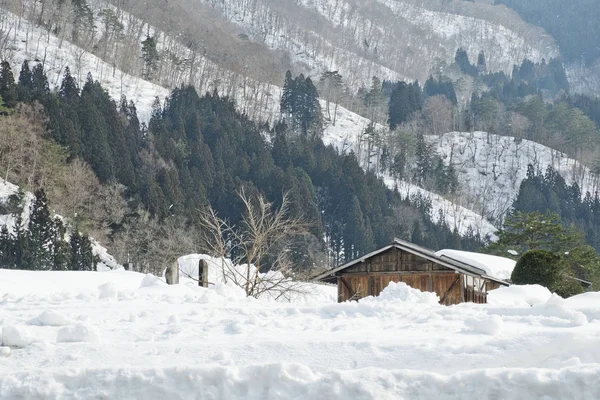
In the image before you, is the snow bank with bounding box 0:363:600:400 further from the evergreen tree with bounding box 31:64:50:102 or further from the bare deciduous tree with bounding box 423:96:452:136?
the bare deciduous tree with bounding box 423:96:452:136

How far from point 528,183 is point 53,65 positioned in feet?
191

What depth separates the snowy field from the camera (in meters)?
7.38

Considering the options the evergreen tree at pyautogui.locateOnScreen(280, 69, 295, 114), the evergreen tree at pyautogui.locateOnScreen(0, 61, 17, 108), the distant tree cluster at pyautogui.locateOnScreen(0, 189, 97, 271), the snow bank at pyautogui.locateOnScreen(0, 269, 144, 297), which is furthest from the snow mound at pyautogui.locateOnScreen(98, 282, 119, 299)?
the evergreen tree at pyautogui.locateOnScreen(280, 69, 295, 114)

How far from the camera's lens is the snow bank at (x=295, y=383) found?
717 cm

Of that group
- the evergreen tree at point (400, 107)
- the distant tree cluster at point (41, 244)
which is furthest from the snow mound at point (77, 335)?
the evergreen tree at point (400, 107)

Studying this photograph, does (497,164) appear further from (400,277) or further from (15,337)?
(15,337)

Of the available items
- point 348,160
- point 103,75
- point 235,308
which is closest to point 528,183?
point 348,160

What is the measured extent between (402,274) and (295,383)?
2344 centimetres

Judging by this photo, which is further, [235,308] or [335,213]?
[335,213]

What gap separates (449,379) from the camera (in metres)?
7.37

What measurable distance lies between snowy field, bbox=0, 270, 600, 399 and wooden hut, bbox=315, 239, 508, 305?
18658 millimetres

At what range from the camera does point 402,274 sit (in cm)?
3056

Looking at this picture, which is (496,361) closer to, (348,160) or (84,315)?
(84,315)

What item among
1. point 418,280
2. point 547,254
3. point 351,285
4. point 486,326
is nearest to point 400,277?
point 418,280
